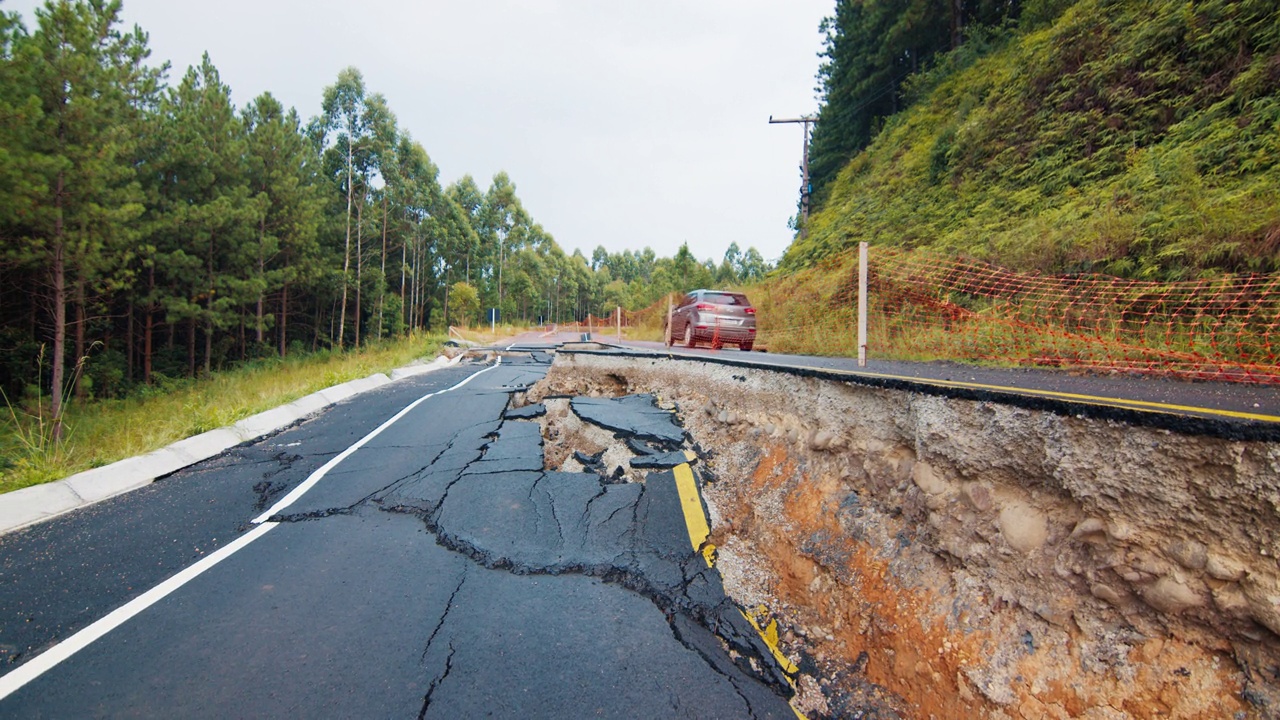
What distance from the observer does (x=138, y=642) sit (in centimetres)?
240

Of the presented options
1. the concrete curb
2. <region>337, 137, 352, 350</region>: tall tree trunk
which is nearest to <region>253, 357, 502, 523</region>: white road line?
the concrete curb

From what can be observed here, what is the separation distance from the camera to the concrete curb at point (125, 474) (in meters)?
3.93

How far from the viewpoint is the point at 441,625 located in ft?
8.58

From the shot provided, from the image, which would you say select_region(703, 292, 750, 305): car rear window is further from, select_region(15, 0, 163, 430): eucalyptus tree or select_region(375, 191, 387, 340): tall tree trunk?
select_region(375, 191, 387, 340): tall tree trunk

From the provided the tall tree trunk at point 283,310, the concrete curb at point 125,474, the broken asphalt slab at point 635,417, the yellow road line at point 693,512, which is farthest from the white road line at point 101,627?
the tall tree trunk at point 283,310

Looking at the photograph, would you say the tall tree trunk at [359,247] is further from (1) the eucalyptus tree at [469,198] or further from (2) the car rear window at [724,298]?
(2) the car rear window at [724,298]

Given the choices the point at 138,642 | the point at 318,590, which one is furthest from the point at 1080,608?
the point at 138,642

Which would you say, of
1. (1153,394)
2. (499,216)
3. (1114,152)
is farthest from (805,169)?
(499,216)

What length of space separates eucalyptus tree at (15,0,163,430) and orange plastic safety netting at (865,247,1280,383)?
1961 centimetres

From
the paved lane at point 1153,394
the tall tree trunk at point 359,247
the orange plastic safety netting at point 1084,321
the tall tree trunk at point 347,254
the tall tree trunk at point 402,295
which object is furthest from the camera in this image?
the tall tree trunk at point 402,295

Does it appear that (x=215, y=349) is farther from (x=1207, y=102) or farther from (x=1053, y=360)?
(x=1207, y=102)

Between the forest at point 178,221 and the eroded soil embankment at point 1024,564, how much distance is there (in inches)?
414

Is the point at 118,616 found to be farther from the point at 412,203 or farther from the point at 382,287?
the point at 412,203

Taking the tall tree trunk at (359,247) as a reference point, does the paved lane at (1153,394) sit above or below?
below
